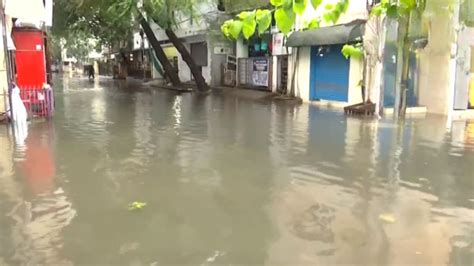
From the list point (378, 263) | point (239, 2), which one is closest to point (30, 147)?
point (378, 263)

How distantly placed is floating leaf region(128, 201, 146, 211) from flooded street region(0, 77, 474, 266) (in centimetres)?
8

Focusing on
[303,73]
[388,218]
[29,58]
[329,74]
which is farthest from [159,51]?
[388,218]

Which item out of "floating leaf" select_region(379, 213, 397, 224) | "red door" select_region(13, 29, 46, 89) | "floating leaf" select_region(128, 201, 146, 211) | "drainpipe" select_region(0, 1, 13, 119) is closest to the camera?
"floating leaf" select_region(379, 213, 397, 224)

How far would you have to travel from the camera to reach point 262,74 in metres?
25.2

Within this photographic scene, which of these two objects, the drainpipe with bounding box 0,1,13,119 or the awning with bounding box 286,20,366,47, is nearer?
the drainpipe with bounding box 0,1,13,119

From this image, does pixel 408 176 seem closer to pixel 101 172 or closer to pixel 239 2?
pixel 101 172

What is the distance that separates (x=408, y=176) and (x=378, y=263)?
3462 mm

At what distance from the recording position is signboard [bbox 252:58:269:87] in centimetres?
2484

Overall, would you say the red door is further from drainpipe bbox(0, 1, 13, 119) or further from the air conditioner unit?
the air conditioner unit

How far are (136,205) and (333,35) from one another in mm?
13988

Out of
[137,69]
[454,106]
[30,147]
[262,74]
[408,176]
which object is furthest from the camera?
[137,69]

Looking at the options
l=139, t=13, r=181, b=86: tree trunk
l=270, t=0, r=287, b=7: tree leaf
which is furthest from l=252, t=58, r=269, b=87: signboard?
l=270, t=0, r=287, b=7: tree leaf

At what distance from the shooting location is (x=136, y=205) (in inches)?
231

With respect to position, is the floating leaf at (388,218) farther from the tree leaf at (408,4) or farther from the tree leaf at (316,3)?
the tree leaf at (316,3)
